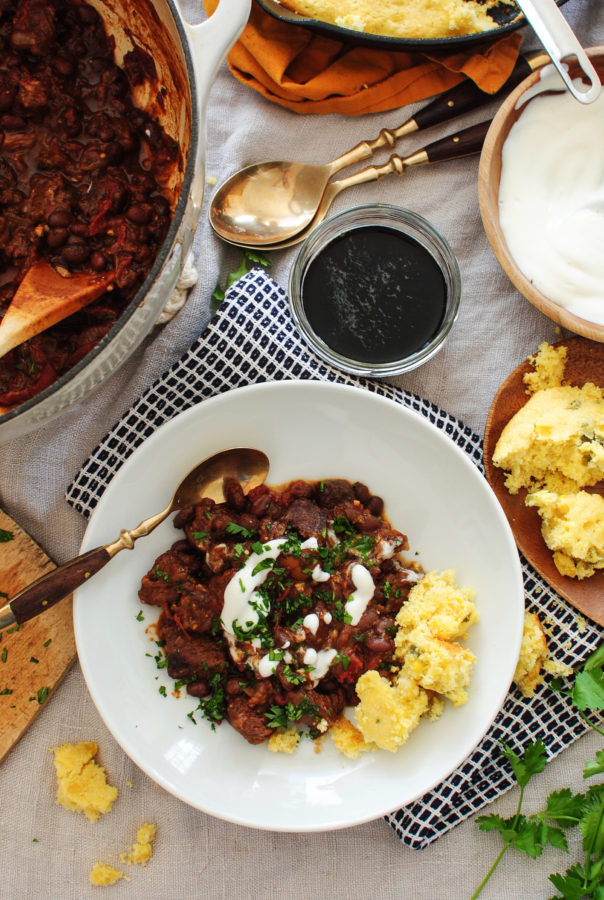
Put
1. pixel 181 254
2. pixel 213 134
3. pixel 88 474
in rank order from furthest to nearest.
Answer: pixel 213 134, pixel 88 474, pixel 181 254

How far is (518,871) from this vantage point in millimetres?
2717

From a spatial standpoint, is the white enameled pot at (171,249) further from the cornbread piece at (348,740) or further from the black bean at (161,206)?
the cornbread piece at (348,740)

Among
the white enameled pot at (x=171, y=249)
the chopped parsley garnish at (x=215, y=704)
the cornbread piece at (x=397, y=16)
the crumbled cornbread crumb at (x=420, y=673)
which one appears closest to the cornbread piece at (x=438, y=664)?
the crumbled cornbread crumb at (x=420, y=673)

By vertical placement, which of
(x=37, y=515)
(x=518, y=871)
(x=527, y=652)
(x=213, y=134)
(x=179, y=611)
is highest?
(x=213, y=134)

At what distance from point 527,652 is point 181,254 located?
1.75 metres

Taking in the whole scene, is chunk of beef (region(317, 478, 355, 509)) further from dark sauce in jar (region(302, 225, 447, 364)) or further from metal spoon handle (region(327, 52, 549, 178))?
metal spoon handle (region(327, 52, 549, 178))

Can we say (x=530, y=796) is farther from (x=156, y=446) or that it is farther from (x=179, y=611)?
(x=156, y=446)

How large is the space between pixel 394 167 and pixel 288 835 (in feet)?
8.25

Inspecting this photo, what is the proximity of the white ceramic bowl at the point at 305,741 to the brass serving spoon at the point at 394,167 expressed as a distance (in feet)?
2.05

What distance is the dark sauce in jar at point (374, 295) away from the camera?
259 centimetres

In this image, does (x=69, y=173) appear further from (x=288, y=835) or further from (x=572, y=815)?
(x=572, y=815)

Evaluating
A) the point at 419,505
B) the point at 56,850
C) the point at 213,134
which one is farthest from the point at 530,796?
the point at 213,134

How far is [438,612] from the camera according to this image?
7.88ft

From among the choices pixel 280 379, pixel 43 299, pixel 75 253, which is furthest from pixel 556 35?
pixel 43 299
